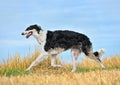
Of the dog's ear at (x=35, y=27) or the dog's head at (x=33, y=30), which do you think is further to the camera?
the dog's ear at (x=35, y=27)

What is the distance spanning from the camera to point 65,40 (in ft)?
61.2

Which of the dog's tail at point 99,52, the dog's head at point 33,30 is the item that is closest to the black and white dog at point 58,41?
the dog's head at point 33,30

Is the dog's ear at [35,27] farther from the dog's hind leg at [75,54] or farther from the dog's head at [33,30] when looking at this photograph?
the dog's hind leg at [75,54]

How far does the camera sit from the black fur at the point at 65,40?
18406mm

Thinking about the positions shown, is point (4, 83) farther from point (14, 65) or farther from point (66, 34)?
point (14, 65)

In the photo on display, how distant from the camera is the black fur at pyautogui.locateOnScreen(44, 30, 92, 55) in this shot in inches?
725

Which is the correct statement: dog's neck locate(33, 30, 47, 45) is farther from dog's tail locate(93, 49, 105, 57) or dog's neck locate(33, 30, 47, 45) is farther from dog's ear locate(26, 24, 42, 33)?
dog's tail locate(93, 49, 105, 57)

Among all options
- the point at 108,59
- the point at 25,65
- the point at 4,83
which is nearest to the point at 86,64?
the point at 108,59

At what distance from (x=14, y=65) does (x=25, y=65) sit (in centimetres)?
54

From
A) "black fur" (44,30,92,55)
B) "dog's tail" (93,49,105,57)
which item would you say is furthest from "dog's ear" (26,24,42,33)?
"dog's tail" (93,49,105,57)

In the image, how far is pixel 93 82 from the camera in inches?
381

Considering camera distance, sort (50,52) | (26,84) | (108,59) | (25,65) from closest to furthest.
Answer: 1. (26,84)
2. (50,52)
3. (25,65)
4. (108,59)

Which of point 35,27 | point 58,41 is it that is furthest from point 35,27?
point 58,41

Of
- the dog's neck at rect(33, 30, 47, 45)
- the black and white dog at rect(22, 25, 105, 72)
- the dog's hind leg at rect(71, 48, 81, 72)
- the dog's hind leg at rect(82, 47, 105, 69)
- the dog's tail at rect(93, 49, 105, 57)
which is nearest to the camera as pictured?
the black and white dog at rect(22, 25, 105, 72)
